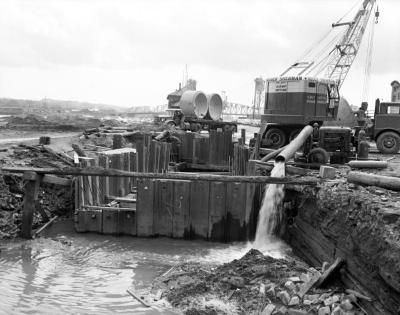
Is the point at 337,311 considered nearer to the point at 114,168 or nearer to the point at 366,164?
the point at 366,164

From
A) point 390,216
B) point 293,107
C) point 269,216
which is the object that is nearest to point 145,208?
point 269,216

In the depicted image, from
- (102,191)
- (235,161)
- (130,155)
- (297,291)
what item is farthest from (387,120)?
(297,291)

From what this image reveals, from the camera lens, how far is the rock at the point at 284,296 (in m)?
6.65

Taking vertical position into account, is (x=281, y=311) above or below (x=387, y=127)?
below

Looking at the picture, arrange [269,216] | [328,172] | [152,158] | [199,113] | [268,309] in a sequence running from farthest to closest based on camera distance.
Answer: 1. [199,113]
2. [152,158]
3. [269,216]
4. [328,172]
5. [268,309]

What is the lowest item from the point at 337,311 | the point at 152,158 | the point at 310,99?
the point at 337,311

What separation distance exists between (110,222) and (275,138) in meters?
7.95

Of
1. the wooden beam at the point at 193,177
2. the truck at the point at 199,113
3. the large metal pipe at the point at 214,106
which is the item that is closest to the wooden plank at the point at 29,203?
the wooden beam at the point at 193,177

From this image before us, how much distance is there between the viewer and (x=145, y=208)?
11.2 metres

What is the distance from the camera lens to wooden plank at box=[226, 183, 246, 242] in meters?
11.1

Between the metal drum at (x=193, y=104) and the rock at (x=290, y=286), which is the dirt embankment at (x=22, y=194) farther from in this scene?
the metal drum at (x=193, y=104)

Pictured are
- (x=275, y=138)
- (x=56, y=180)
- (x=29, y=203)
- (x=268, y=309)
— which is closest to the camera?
(x=268, y=309)

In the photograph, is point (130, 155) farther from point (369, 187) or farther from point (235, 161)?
point (369, 187)

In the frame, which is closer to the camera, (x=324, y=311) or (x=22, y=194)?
(x=324, y=311)
